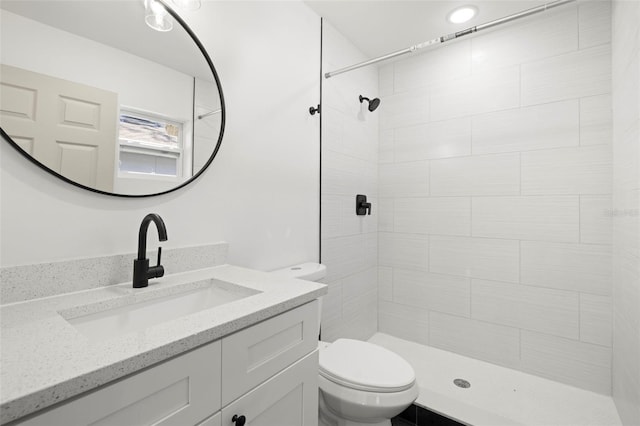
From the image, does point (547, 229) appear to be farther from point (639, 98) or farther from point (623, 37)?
point (623, 37)

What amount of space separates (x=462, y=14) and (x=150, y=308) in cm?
232

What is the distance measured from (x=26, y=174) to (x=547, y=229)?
8.28 ft

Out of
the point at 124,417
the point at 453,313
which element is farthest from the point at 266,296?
the point at 453,313

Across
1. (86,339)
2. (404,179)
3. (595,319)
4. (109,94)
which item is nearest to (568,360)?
(595,319)

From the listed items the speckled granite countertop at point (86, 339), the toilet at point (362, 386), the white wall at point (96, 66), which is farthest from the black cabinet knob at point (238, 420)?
the white wall at point (96, 66)

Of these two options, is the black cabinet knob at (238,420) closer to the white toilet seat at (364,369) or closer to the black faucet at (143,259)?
the black faucet at (143,259)

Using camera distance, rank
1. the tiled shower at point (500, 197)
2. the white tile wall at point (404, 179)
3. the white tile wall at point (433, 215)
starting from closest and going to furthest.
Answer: the tiled shower at point (500, 197) → the white tile wall at point (433, 215) → the white tile wall at point (404, 179)

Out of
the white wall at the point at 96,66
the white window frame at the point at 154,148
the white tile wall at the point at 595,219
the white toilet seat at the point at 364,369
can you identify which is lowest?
the white toilet seat at the point at 364,369

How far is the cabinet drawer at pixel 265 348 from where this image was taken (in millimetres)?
743

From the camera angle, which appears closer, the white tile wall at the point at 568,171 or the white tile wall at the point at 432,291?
the white tile wall at the point at 568,171

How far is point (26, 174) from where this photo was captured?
880 millimetres

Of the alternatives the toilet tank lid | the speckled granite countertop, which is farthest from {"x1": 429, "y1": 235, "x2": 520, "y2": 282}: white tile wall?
the speckled granite countertop

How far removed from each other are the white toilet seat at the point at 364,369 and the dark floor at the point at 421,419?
1.65 ft

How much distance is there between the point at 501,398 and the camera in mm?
1790
